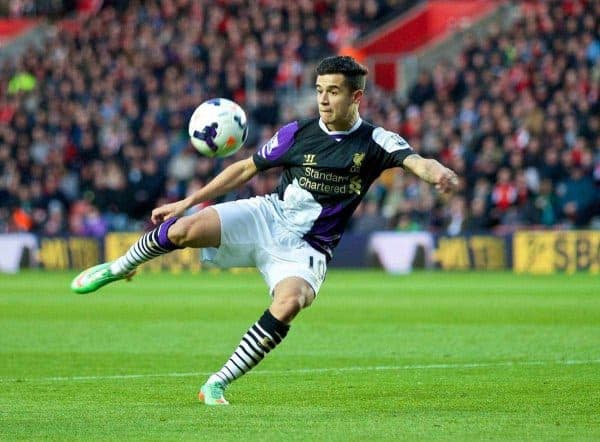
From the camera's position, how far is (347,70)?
9023 millimetres

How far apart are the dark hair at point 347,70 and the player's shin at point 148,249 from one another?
4.52 feet

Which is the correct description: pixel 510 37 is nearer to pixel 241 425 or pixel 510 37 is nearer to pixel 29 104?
pixel 29 104

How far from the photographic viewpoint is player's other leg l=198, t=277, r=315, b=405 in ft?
28.9

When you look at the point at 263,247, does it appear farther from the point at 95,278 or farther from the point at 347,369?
the point at 347,369

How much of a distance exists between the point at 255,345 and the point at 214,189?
110 centimetres

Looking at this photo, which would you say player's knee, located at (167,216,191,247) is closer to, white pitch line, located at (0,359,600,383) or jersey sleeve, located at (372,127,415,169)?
jersey sleeve, located at (372,127,415,169)

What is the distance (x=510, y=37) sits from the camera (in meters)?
31.8

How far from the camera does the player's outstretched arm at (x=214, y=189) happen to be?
9109 millimetres

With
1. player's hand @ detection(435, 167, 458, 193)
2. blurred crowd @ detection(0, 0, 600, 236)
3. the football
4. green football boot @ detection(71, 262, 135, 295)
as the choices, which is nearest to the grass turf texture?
green football boot @ detection(71, 262, 135, 295)

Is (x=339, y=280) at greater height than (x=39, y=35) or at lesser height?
lesser

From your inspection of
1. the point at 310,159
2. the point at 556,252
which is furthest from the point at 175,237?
the point at 556,252

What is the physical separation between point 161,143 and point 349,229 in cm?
521

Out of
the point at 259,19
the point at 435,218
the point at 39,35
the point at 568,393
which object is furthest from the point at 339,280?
the point at 39,35

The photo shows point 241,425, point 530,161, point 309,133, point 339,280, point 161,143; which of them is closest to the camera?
point 241,425
